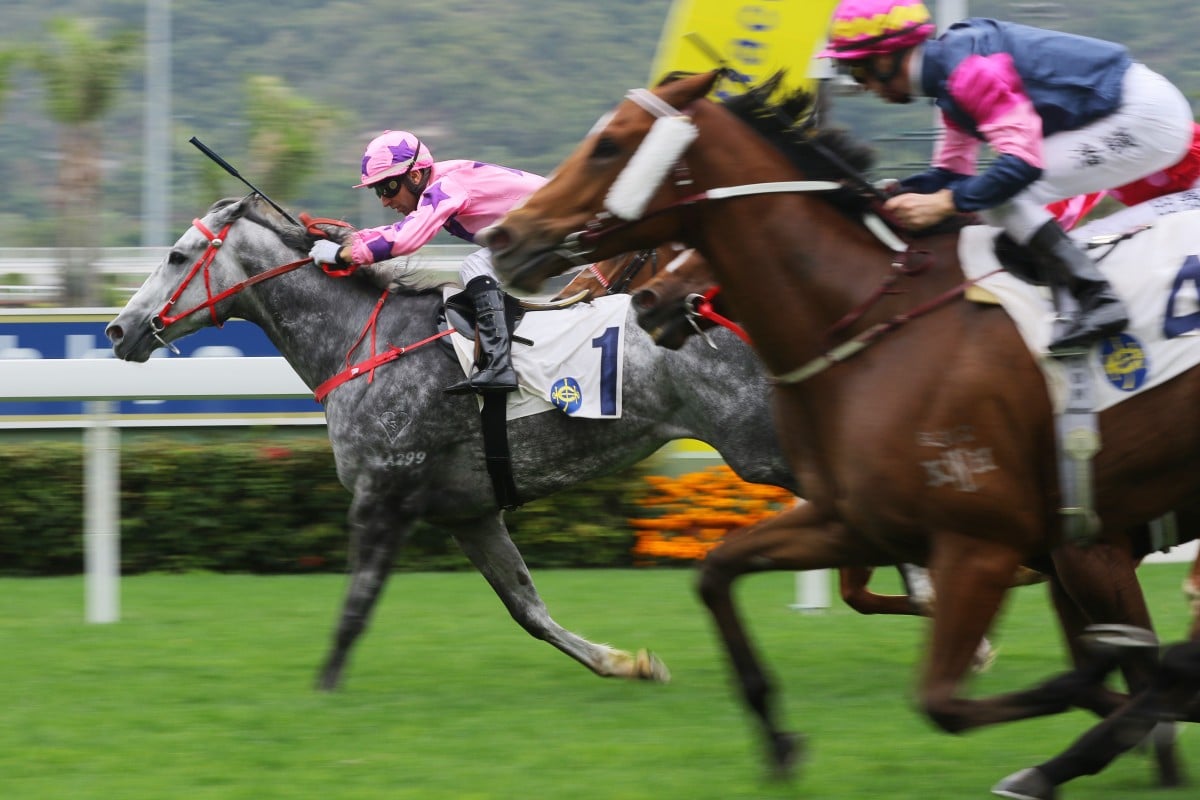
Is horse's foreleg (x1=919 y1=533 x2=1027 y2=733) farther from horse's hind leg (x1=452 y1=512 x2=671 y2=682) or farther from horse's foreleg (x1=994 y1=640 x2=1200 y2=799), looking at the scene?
horse's hind leg (x1=452 y1=512 x2=671 y2=682)

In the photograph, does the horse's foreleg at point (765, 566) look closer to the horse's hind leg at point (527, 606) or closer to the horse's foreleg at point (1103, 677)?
the horse's foreleg at point (1103, 677)

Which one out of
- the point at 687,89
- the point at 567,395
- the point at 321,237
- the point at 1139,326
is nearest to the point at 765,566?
the point at 1139,326

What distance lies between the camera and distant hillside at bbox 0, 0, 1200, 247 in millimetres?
32562

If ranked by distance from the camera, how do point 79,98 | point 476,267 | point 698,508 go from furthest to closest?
point 79,98, point 698,508, point 476,267

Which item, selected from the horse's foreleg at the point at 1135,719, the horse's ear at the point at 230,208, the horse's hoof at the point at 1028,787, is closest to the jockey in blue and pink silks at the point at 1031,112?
the horse's foreleg at the point at 1135,719

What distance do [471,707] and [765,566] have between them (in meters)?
1.56

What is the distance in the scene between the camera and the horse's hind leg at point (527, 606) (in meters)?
5.91

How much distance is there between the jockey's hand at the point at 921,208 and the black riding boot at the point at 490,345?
84.3 inches

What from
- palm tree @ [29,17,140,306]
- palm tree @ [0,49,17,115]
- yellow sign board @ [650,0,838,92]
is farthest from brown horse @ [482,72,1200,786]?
palm tree @ [0,49,17,115]

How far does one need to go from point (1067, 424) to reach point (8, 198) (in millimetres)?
36893

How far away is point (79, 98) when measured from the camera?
19312mm

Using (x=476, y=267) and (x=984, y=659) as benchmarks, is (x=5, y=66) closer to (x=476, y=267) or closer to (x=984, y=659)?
(x=476, y=267)

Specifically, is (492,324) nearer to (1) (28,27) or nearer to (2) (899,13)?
(2) (899,13)

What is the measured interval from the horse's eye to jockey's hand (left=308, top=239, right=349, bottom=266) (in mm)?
2203
